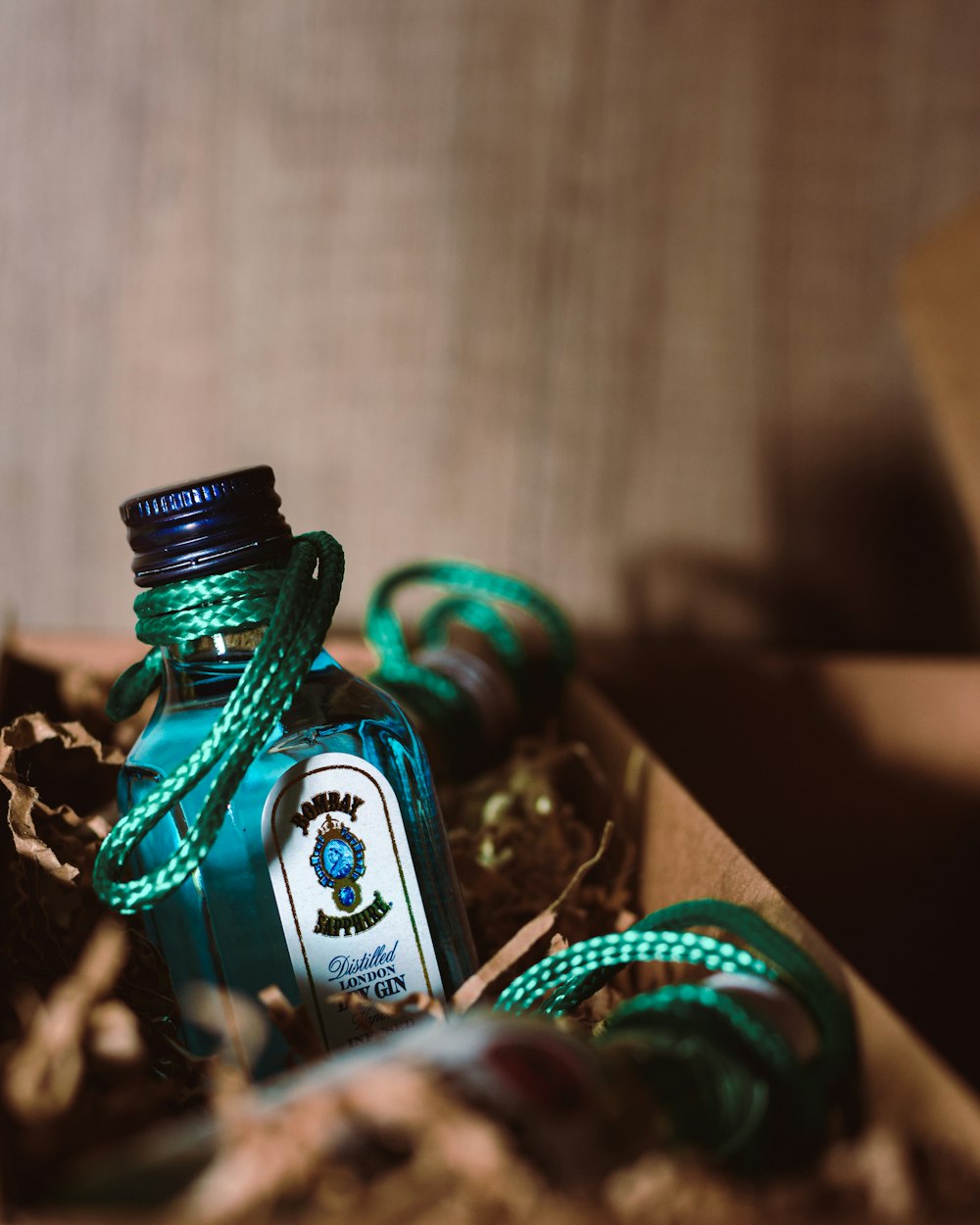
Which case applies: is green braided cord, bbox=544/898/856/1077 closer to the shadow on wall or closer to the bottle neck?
the bottle neck

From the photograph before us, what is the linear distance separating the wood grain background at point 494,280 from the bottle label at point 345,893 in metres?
0.55

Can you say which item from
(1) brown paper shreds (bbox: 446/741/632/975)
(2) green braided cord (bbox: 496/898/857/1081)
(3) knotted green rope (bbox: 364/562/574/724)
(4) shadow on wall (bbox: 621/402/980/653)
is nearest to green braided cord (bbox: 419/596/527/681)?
(3) knotted green rope (bbox: 364/562/574/724)

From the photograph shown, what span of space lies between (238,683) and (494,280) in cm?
65

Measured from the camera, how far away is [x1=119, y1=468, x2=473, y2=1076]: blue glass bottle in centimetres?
44

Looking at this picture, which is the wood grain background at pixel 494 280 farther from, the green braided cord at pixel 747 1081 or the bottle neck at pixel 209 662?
the green braided cord at pixel 747 1081

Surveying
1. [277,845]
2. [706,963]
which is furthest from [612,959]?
[277,845]

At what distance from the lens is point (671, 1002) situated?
36 centimetres

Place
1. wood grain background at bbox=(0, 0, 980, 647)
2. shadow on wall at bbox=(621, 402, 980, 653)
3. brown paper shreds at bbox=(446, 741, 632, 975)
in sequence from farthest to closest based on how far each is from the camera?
shadow on wall at bbox=(621, 402, 980, 653), wood grain background at bbox=(0, 0, 980, 647), brown paper shreds at bbox=(446, 741, 632, 975)

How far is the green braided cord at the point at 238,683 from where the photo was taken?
418mm

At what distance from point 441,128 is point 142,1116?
87 cm

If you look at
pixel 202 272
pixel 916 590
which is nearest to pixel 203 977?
pixel 202 272

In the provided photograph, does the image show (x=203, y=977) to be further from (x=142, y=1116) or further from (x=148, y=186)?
(x=148, y=186)

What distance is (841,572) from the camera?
106 cm

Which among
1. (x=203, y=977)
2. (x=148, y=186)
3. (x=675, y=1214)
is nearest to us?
(x=675, y=1214)
